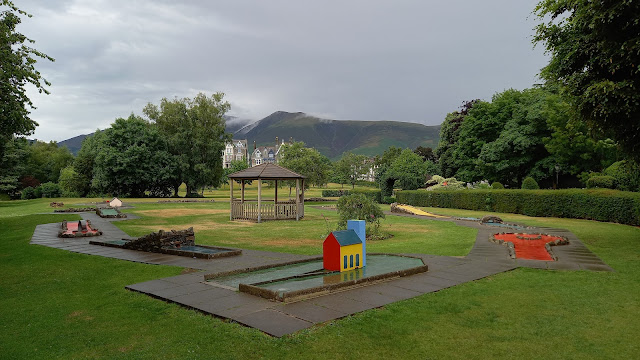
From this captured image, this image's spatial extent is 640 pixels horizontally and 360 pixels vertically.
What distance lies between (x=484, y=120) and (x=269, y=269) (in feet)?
123

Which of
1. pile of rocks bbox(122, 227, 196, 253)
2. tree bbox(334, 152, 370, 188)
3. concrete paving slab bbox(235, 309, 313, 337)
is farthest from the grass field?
tree bbox(334, 152, 370, 188)

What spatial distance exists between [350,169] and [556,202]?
60234mm

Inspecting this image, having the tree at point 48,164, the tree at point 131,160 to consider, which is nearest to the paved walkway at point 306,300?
the tree at point 131,160

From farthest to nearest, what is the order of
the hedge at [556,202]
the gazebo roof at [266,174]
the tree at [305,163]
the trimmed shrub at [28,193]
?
the trimmed shrub at [28,193], the tree at [305,163], the gazebo roof at [266,174], the hedge at [556,202]

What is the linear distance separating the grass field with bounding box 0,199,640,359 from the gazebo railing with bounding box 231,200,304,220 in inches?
517

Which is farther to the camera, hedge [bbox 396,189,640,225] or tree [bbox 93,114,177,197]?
tree [bbox 93,114,177,197]

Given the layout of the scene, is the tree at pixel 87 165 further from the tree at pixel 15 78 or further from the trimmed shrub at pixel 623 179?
the trimmed shrub at pixel 623 179

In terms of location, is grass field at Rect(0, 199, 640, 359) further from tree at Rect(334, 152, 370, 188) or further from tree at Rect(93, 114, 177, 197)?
tree at Rect(334, 152, 370, 188)

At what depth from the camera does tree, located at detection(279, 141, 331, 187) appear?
4588cm

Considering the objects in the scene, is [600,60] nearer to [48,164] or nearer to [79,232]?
[79,232]

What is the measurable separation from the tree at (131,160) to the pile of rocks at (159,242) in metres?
39.8

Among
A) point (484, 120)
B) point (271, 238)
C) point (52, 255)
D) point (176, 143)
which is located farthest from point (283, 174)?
point (176, 143)

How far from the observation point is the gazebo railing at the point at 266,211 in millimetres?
21328

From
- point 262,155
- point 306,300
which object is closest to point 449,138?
point 306,300
